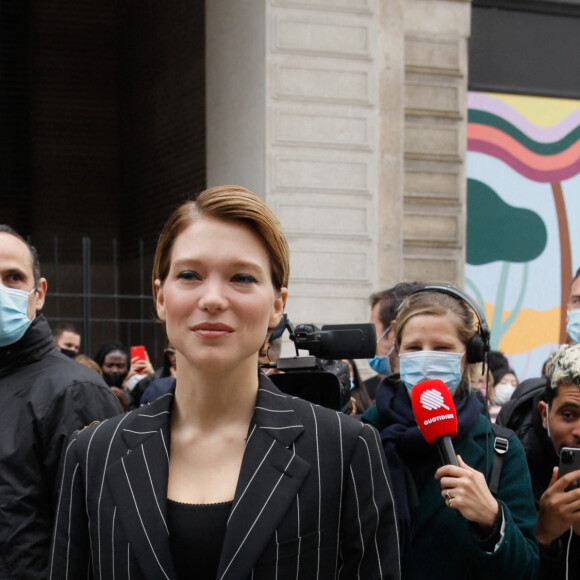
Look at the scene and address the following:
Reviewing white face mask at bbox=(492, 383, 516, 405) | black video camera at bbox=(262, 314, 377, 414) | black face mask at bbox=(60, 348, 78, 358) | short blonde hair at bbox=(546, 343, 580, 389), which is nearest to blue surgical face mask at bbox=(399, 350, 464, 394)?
black video camera at bbox=(262, 314, 377, 414)

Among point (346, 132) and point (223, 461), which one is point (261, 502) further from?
point (346, 132)

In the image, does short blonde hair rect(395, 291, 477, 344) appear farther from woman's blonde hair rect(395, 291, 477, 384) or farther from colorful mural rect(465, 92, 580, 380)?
colorful mural rect(465, 92, 580, 380)

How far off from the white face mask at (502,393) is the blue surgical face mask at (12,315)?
21.5 feet

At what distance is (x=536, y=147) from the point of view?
12969 mm

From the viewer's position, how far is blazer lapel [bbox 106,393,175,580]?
2113 mm

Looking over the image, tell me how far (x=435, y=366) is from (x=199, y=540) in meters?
1.54

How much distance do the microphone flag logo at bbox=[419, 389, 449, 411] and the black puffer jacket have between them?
112 cm

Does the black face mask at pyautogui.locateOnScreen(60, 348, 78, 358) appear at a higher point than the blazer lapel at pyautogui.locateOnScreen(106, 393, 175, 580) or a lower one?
lower

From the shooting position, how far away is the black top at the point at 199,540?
2139 mm

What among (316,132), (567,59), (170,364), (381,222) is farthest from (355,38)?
(170,364)

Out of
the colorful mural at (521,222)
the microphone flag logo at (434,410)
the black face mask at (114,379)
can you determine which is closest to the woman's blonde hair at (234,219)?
the microphone flag logo at (434,410)

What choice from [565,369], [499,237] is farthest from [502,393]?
[565,369]

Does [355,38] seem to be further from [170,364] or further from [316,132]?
[170,364]

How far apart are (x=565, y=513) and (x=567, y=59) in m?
10.7
